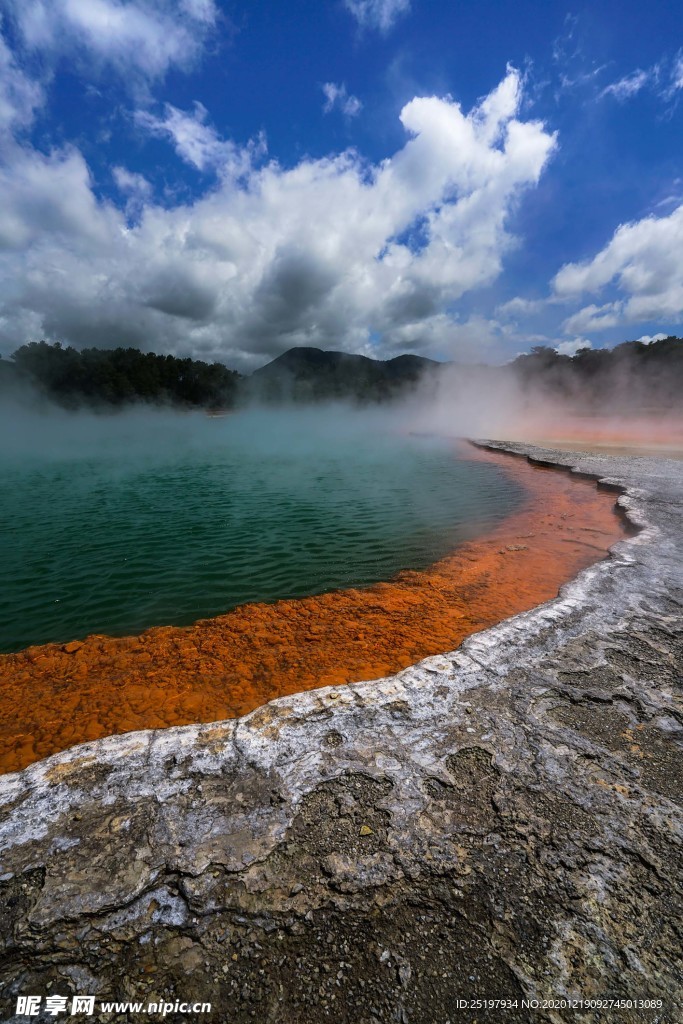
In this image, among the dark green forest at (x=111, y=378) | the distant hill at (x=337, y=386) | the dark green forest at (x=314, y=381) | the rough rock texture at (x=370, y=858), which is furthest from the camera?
the distant hill at (x=337, y=386)

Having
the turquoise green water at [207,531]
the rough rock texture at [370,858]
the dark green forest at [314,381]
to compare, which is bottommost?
Answer: the turquoise green water at [207,531]

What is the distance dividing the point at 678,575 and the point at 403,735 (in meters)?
3.76

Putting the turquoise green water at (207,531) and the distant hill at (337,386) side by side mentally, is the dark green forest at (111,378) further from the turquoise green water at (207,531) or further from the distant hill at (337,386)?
the turquoise green water at (207,531)

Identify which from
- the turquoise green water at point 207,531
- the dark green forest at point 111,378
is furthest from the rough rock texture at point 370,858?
the dark green forest at point 111,378

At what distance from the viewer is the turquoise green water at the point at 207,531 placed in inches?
194

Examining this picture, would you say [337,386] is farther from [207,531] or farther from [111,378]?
[207,531]

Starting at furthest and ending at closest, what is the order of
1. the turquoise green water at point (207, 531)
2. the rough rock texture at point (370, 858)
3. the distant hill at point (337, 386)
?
the distant hill at point (337, 386)
the turquoise green water at point (207, 531)
the rough rock texture at point (370, 858)

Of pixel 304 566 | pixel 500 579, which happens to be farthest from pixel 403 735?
pixel 304 566

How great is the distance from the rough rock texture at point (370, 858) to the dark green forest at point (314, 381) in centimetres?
3510

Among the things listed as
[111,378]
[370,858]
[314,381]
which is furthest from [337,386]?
[370,858]

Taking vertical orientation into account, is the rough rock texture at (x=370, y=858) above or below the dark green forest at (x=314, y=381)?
below

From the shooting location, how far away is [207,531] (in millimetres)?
7438

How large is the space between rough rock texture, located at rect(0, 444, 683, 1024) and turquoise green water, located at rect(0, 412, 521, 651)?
255 centimetres

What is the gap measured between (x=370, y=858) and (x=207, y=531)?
6288 millimetres
